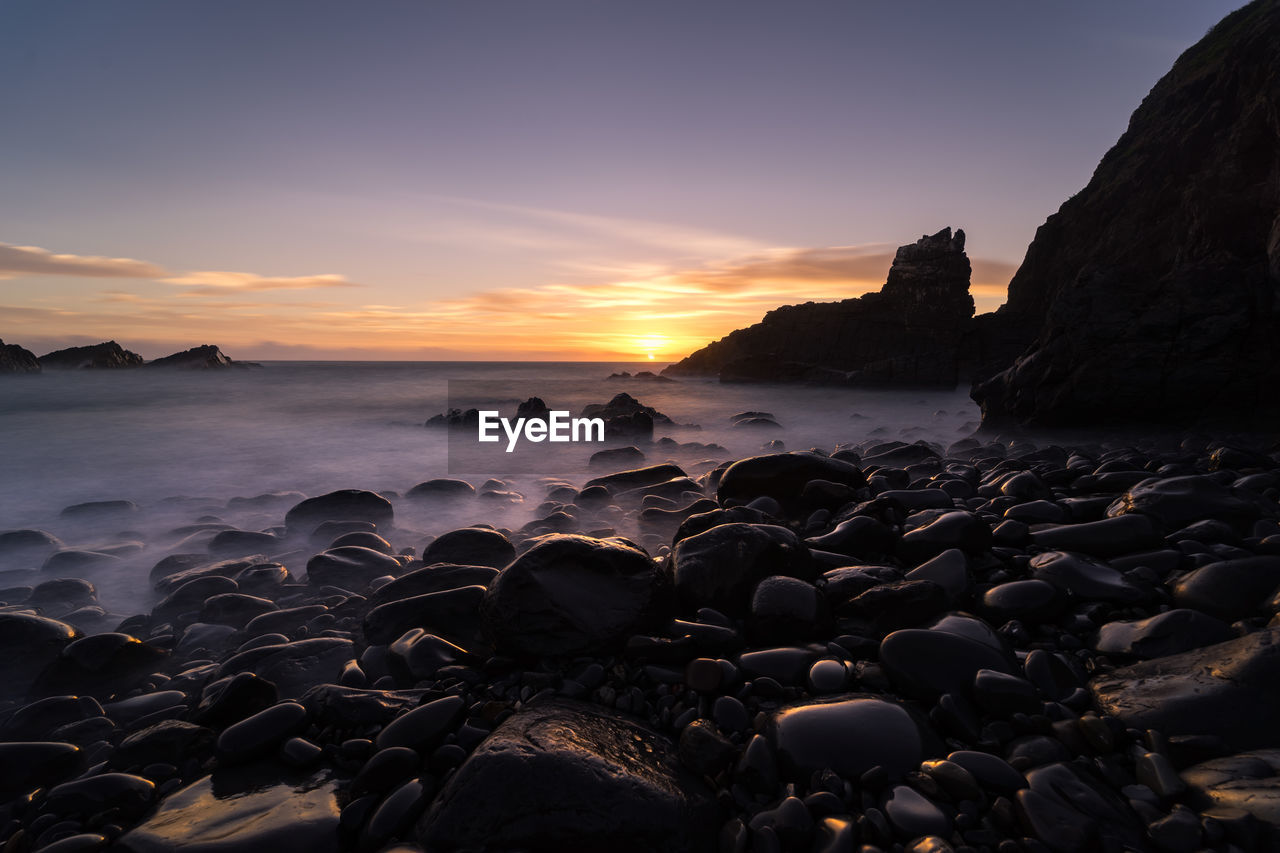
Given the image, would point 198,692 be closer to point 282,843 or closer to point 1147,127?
point 282,843

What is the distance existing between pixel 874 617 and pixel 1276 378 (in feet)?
31.5

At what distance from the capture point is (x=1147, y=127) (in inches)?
784

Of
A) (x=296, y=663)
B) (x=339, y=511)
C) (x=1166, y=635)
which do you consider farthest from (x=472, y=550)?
(x=1166, y=635)

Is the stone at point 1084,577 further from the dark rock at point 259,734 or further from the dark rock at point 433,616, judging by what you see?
the dark rock at point 259,734

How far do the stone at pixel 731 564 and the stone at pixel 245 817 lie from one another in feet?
6.19

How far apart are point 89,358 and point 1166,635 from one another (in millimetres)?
69227

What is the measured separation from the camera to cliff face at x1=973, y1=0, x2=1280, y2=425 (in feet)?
27.7

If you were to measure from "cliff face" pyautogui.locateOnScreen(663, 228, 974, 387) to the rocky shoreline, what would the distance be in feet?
115

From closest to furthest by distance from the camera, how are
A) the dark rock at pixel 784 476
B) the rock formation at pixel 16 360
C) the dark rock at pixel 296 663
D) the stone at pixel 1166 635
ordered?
the stone at pixel 1166 635
the dark rock at pixel 296 663
the dark rock at pixel 784 476
the rock formation at pixel 16 360

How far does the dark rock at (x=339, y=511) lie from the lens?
699cm

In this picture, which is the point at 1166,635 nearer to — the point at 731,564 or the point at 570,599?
the point at 731,564

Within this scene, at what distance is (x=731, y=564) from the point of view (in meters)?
3.30

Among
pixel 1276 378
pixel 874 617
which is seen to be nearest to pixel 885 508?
pixel 874 617

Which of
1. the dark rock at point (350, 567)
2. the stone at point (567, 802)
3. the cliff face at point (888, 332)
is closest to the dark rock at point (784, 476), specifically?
the dark rock at point (350, 567)
